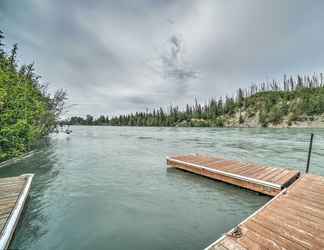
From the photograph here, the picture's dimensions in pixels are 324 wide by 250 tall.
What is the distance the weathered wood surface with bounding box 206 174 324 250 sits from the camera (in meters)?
2.53

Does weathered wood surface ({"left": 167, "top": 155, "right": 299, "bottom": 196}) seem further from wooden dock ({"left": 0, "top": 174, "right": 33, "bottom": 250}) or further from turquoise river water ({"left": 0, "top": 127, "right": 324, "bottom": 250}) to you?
wooden dock ({"left": 0, "top": 174, "right": 33, "bottom": 250})

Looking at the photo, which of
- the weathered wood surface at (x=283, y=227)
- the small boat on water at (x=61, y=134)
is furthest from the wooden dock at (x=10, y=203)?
the small boat on water at (x=61, y=134)

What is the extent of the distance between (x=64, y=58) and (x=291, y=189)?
15273mm

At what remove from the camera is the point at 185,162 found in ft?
28.3

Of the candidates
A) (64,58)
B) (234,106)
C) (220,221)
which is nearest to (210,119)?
(234,106)

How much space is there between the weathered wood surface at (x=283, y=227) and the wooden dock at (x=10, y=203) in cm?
338

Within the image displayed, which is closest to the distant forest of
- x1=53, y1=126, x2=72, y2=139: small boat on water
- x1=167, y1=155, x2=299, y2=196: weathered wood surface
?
x1=53, y1=126, x2=72, y2=139: small boat on water

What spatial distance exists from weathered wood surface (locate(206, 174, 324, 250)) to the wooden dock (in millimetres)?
3385

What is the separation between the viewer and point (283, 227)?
2.99 meters

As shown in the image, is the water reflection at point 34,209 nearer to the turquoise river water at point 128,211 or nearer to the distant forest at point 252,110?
the turquoise river water at point 128,211

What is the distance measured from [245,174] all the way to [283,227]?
144 inches

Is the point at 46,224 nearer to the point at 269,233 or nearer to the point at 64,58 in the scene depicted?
the point at 269,233

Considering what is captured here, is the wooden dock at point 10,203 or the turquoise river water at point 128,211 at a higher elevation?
the wooden dock at point 10,203

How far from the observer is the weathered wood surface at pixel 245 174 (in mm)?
5598
